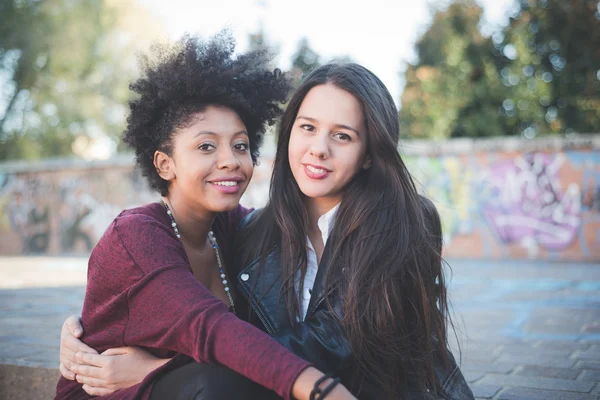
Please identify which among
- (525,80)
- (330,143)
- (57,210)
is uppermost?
(525,80)

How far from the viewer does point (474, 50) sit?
18.7 metres

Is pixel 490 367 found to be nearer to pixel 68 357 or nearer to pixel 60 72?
pixel 68 357

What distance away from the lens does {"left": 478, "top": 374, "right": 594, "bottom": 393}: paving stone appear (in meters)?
2.93

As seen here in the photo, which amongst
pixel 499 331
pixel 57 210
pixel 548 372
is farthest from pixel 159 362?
pixel 57 210

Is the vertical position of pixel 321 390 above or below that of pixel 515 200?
above

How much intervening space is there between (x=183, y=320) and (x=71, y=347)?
73 centimetres

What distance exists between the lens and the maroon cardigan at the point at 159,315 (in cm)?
168

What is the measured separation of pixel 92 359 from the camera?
6.79 feet

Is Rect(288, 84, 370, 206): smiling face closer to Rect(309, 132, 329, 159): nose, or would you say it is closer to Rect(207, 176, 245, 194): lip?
Rect(309, 132, 329, 159): nose

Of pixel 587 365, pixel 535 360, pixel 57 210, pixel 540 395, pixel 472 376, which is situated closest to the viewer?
pixel 540 395

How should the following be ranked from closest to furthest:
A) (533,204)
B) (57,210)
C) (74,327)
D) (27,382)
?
(74,327), (27,382), (533,204), (57,210)

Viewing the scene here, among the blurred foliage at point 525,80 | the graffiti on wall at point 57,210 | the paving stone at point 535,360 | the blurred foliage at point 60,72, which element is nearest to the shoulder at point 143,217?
the paving stone at point 535,360

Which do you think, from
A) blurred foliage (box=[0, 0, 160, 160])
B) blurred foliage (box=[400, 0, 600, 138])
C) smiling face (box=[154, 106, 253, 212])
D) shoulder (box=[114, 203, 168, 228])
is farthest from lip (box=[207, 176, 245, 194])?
blurred foliage (box=[0, 0, 160, 160])

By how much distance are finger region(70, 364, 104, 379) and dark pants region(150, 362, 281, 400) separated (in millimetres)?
272
